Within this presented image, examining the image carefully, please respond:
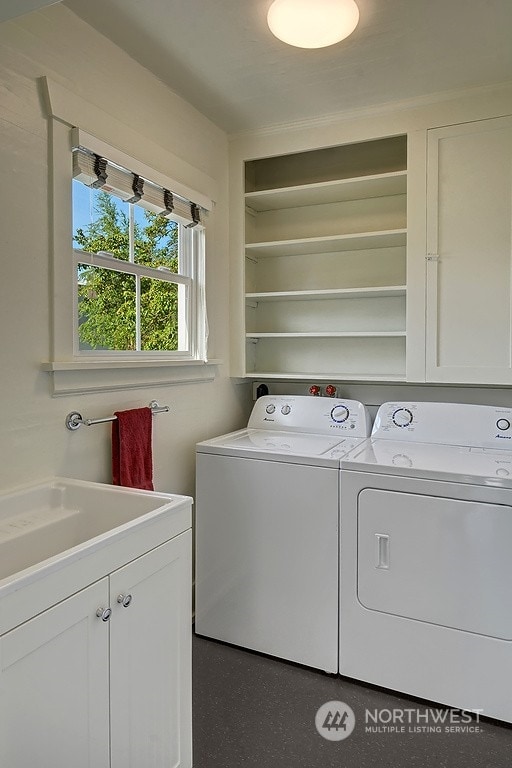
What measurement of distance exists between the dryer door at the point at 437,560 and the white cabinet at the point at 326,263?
784 mm

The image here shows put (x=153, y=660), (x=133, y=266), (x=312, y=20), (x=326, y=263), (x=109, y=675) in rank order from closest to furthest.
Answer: (x=109, y=675), (x=153, y=660), (x=312, y=20), (x=133, y=266), (x=326, y=263)

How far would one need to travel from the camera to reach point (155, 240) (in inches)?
91.5

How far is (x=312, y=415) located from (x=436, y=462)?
793 millimetres

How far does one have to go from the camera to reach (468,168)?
2.29 metres

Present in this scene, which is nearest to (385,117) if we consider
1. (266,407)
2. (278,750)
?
(266,407)

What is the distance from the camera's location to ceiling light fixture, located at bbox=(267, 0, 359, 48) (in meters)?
1.60

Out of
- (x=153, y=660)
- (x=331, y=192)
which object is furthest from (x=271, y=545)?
(x=331, y=192)

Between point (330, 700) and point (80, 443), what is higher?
point (80, 443)

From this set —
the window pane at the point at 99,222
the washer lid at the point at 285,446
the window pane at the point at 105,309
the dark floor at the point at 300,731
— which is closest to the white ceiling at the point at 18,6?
the window pane at the point at 99,222

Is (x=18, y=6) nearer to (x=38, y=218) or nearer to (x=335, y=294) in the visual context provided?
(x=38, y=218)

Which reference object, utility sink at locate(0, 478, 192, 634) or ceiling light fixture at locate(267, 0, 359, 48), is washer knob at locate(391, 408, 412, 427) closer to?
utility sink at locate(0, 478, 192, 634)

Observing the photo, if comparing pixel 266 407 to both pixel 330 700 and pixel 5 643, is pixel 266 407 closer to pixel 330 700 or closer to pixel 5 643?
pixel 330 700

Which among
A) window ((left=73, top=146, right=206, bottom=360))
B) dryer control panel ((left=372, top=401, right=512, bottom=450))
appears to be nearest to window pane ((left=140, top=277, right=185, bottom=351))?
window ((left=73, top=146, right=206, bottom=360))

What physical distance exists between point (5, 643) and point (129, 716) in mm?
521
